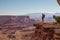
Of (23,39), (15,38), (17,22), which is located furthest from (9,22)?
(23,39)

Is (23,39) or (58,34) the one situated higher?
(58,34)

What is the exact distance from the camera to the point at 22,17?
23891 millimetres

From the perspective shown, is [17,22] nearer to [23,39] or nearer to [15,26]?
[15,26]

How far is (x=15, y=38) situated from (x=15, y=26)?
644 cm

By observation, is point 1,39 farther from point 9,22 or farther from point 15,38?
point 9,22

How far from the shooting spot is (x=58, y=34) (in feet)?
13.6

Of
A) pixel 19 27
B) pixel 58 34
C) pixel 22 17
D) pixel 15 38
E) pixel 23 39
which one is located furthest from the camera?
pixel 22 17

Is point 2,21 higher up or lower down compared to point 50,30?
lower down

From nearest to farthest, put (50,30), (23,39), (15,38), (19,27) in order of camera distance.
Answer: (50,30) → (23,39) → (15,38) → (19,27)

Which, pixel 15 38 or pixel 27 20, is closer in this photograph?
pixel 15 38

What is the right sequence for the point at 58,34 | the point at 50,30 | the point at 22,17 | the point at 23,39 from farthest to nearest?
the point at 22,17, the point at 23,39, the point at 50,30, the point at 58,34

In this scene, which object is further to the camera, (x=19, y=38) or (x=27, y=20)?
(x=27, y=20)

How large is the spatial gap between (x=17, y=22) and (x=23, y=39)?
382 inches

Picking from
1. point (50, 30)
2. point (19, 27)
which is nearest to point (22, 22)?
point (19, 27)
